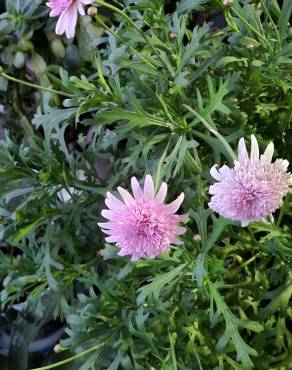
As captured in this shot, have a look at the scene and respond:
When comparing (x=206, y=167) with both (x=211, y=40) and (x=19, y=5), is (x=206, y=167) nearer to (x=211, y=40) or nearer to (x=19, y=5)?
(x=211, y=40)

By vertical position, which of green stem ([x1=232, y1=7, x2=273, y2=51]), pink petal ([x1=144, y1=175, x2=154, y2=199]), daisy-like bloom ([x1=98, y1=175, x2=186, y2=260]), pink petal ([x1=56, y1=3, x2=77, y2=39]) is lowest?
daisy-like bloom ([x1=98, y1=175, x2=186, y2=260])

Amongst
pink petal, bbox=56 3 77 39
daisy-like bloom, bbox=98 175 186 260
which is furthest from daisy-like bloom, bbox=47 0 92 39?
daisy-like bloom, bbox=98 175 186 260

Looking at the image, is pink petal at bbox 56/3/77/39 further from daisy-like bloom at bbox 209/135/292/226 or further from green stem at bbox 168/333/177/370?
green stem at bbox 168/333/177/370

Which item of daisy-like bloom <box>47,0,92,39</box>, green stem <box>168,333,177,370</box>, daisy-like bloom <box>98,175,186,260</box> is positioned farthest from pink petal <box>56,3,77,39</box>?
green stem <box>168,333,177,370</box>

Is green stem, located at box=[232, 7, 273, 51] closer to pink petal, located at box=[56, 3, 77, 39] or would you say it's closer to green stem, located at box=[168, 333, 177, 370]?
pink petal, located at box=[56, 3, 77, 39]

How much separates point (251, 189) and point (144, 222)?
82 millimetres

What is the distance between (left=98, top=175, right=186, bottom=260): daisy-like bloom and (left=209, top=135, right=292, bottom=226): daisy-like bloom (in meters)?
0.04

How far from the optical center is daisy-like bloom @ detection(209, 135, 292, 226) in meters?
0.41

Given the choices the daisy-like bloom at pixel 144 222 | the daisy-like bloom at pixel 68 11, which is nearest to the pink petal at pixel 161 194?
the daisy-like bloom at pixel 144 222

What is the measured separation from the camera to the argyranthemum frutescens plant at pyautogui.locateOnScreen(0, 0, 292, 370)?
0.47 metres

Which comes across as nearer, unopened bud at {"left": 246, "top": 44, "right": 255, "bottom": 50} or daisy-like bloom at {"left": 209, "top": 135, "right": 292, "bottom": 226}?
daisy-like bloom at {"left": 209, "top": 135, "right": 292, "bottom": 226}

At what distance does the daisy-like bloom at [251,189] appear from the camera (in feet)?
1.34

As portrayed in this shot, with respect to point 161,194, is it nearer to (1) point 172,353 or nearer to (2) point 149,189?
(2) point 149,189

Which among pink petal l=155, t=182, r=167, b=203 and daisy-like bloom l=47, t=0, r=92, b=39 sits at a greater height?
daisy-like bloom l=47, t=0, r=92, b=39
